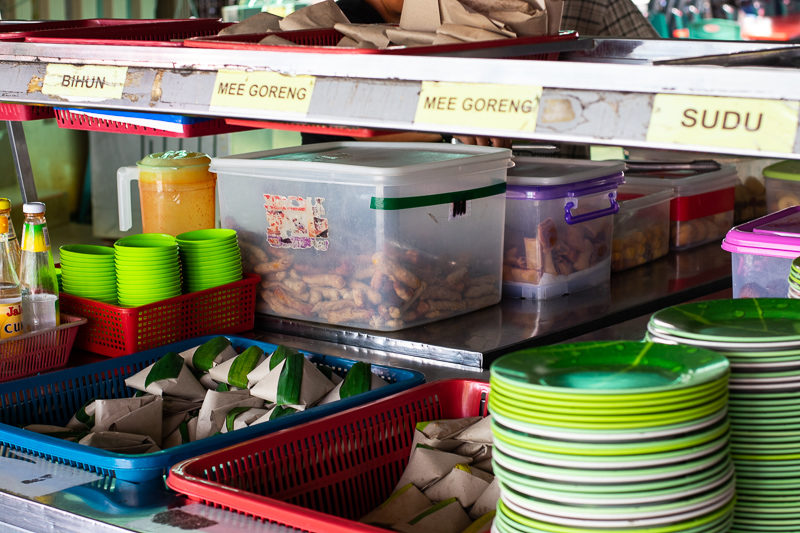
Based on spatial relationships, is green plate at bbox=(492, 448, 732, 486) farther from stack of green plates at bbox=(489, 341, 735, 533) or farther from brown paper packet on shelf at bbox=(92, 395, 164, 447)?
brown paper packet on shelf at bbox=(92, 395, 164, 447)

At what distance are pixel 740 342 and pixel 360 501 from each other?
0.74 metres

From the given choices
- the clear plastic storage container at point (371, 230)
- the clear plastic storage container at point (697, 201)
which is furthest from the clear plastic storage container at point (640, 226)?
the clear plastic storage container at point (371, 230)

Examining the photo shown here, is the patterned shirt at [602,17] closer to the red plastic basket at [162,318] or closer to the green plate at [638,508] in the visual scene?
the red plastic basket at [162,318]

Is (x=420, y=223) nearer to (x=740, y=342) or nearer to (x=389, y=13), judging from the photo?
(x=389, y=13)

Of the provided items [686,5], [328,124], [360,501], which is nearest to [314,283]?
[360,501]

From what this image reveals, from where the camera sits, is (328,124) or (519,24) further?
(519,24)

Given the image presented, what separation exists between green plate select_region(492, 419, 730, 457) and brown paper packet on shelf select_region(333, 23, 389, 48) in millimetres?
736

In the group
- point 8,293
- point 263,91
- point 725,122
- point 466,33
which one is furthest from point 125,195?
point 725,122

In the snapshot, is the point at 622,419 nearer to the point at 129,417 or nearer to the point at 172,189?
the point at 129,417

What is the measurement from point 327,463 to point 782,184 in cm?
165

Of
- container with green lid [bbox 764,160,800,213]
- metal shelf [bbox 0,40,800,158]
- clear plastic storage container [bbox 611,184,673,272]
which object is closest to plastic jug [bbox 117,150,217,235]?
metal shelf [bbox 0,40,800,158]

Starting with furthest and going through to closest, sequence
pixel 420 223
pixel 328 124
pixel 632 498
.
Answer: pixel 420 223
pixel 328 124
pixel 632 498

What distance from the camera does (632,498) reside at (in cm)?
99

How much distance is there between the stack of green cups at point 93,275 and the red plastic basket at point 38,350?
0.07 metres
